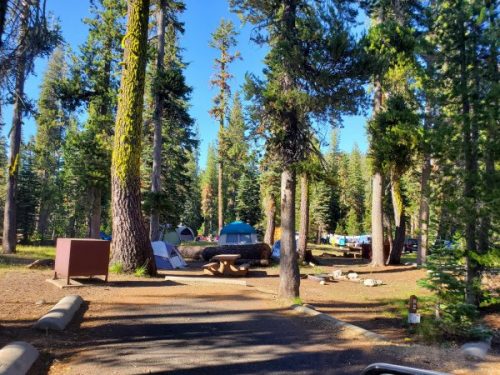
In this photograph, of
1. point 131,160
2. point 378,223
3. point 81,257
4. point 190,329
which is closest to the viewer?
point 190,329

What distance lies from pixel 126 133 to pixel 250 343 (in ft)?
27.7

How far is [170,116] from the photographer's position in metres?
23.3

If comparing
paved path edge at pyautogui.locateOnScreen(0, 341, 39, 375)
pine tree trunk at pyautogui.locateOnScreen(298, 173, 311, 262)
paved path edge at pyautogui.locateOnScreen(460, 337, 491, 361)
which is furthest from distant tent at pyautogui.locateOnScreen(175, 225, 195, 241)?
paved path edge at pyautogui.locateOnScreen(0, 341, 39, 375)

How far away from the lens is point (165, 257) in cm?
1886

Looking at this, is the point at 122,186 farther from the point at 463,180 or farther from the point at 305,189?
the point at 305,189

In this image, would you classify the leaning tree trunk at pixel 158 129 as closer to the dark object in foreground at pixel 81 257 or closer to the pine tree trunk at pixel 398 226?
the dark object in foreground at pixel 81 257

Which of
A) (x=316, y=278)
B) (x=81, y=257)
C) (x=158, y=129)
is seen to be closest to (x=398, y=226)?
(x=316, y=278)

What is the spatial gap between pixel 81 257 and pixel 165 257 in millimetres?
8801

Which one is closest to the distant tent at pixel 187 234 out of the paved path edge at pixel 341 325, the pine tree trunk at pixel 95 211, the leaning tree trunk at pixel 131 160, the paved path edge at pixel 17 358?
the pine tree trunk at pixel 95 211

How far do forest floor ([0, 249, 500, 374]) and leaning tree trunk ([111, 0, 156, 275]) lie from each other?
107 centimetres

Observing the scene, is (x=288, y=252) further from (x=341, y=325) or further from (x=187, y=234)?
(x=187, y=234)

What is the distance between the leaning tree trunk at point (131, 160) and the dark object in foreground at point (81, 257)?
195 cm

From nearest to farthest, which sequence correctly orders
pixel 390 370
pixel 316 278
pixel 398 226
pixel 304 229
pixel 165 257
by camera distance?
pixel 390 370, pixel 316 278, pixel 165 257, pixel 398 226, pixel 304 229

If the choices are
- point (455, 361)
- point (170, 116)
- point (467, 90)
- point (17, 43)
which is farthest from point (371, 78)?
point (170, 116)
